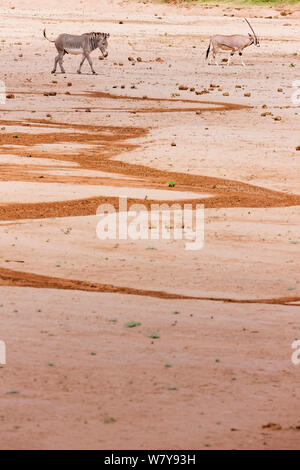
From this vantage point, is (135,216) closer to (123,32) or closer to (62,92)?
(62,92)

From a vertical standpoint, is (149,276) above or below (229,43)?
below

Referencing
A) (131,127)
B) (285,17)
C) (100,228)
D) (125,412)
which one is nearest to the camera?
(125,412)

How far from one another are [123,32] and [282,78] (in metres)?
13.9

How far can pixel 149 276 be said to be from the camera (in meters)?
11.4

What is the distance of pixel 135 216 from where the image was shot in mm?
14430

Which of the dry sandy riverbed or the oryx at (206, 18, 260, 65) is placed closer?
the dry sandy riverbed

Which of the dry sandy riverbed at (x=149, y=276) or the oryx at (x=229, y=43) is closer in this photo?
the dry sandy riverbed at (x=149, y=276)

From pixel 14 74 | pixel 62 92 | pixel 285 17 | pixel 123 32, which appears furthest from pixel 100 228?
pixel 285 17

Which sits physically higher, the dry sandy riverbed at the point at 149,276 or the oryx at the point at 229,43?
the oryx at the point at 229,43

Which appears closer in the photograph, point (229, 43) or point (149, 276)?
point (149, 276)

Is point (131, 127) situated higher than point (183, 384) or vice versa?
point (131, 127)

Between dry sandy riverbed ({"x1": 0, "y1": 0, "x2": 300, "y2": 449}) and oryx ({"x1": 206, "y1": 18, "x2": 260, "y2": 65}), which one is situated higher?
oryx ({"x1": 206, "y1": 18, "x2": 260, "y2": 65})

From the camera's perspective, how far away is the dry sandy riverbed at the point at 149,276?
23.2 feet

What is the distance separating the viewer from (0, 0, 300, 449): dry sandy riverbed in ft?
23.2
